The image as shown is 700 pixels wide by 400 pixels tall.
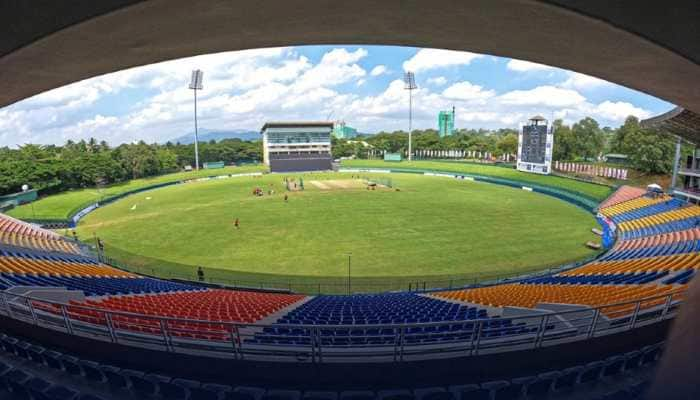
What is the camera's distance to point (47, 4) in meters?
3.55

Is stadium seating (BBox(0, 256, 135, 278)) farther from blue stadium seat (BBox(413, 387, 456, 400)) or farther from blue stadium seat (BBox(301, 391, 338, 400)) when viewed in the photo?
blue stadium seat (BBox(413, 387, 456, 400))

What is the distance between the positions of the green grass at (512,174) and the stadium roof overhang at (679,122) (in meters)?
20.8

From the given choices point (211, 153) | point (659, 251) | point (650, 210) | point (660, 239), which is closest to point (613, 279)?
point (659, 251)

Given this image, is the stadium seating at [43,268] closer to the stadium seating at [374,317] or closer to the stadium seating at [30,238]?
the stadium seating at [30,238]

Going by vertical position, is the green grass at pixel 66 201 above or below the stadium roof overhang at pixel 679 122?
below

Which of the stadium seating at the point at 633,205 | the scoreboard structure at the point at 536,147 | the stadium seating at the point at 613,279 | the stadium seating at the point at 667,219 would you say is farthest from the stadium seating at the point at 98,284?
the scoreboard structure at the point at 536,147

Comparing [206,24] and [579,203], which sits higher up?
[206,24]

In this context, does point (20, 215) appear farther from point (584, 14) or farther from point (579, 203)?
point (579, 203)

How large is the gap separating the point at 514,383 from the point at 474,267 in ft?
61.4

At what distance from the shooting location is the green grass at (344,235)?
22594mm

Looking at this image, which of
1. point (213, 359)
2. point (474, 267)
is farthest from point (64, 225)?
point (213, 359)

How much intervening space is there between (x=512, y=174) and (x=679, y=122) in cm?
4714

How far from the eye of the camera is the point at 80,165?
2378 inches

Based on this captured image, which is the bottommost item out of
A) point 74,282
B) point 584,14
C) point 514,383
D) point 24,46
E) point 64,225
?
point 64,225
